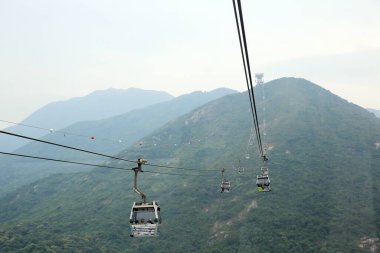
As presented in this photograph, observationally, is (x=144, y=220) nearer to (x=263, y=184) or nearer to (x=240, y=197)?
(x=263, y=184)

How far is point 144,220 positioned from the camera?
19.9 m

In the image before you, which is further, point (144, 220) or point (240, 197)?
point (240, 197)

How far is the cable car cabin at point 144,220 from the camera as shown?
1953 cm

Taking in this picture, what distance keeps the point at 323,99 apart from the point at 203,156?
71886 millimetres

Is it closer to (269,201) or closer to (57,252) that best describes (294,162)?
(269,201)

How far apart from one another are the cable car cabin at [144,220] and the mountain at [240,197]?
64697 millimetres

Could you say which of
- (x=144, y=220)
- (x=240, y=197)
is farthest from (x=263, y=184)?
(x=240, y=197)

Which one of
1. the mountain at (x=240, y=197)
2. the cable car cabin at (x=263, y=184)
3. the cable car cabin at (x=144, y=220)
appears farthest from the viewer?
the mountain at (x=240, y=197)

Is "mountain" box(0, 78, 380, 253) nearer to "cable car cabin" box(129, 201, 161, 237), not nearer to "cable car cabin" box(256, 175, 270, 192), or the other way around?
"cable car cabin" box(256, 175, 270, 192)

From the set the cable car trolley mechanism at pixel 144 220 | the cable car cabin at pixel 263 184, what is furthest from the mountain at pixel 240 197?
the cable car trolley mechanism at pixel 144 220

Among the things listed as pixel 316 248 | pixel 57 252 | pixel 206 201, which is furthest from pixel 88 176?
pixel 316 248

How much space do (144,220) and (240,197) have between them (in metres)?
90.3

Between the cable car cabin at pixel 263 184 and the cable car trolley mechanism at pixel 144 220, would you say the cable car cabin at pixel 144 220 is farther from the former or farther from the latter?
the cable car cabin at pixel 263 184

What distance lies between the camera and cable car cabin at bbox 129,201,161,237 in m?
19.5
